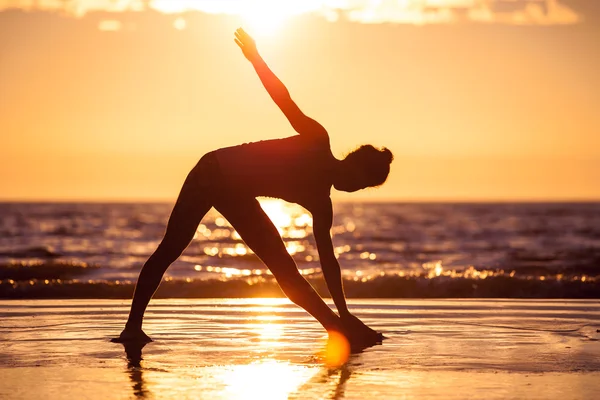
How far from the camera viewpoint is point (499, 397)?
18.1ft

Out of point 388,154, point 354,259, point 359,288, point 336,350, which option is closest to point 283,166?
point 388,154

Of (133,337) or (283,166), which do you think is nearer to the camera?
(283,166)

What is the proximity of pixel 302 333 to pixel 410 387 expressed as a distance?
2806mm

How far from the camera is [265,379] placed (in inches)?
238

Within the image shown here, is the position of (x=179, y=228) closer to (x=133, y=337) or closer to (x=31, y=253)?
(x=133, y=337)

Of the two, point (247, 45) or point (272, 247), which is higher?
point (247, 45)

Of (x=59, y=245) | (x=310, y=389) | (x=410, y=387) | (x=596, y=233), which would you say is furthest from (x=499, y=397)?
(x=596, y=233)

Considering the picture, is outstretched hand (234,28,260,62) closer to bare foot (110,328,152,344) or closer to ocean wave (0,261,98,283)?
bare foot (110,328,152,344)

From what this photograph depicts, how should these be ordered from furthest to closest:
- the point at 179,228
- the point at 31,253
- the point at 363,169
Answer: the point at 31,253, the point at 179,228, the point at 363,169

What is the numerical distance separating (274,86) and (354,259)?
26966 millimetres

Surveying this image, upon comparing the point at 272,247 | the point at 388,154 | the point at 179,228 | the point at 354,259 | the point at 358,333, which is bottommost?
the point at 358,333

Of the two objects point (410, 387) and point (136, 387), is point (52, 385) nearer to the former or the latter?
point (136, 387)

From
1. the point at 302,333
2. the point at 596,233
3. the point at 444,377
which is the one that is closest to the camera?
the point at 444,377

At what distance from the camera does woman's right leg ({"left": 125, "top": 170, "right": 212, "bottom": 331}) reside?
24.9ft
